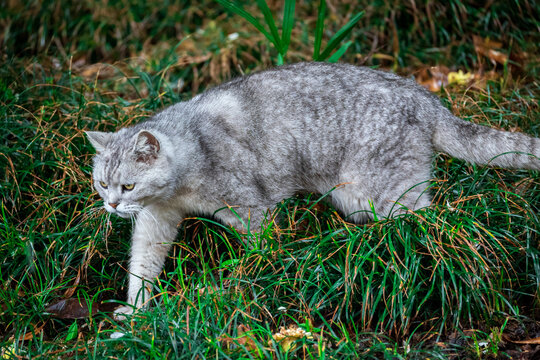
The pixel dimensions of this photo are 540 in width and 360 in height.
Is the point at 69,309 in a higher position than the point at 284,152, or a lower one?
lower

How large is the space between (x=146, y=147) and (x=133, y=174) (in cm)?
20

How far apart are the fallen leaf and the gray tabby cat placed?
0.81ft

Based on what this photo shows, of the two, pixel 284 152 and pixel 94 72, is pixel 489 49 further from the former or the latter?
pixel 94 72

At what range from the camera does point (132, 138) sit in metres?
3.76

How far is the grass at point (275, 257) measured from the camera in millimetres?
3229

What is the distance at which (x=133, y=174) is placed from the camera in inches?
148

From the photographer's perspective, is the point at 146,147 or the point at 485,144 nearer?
the point at 146,147

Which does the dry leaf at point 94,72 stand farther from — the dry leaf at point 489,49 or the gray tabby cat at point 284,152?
the dry leaf at point 489,49

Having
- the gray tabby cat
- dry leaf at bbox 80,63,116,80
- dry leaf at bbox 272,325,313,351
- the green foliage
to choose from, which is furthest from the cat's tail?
dry leaf at bbox 80,63,116,80

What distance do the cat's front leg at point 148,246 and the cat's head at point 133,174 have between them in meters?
0.25

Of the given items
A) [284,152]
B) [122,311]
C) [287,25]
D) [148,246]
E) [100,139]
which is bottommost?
[122,311]

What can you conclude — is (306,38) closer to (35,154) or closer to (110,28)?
(110,28)

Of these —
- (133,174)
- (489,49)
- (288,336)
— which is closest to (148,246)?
(133,174)

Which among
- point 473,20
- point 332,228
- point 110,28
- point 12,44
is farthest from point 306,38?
point 12,44
